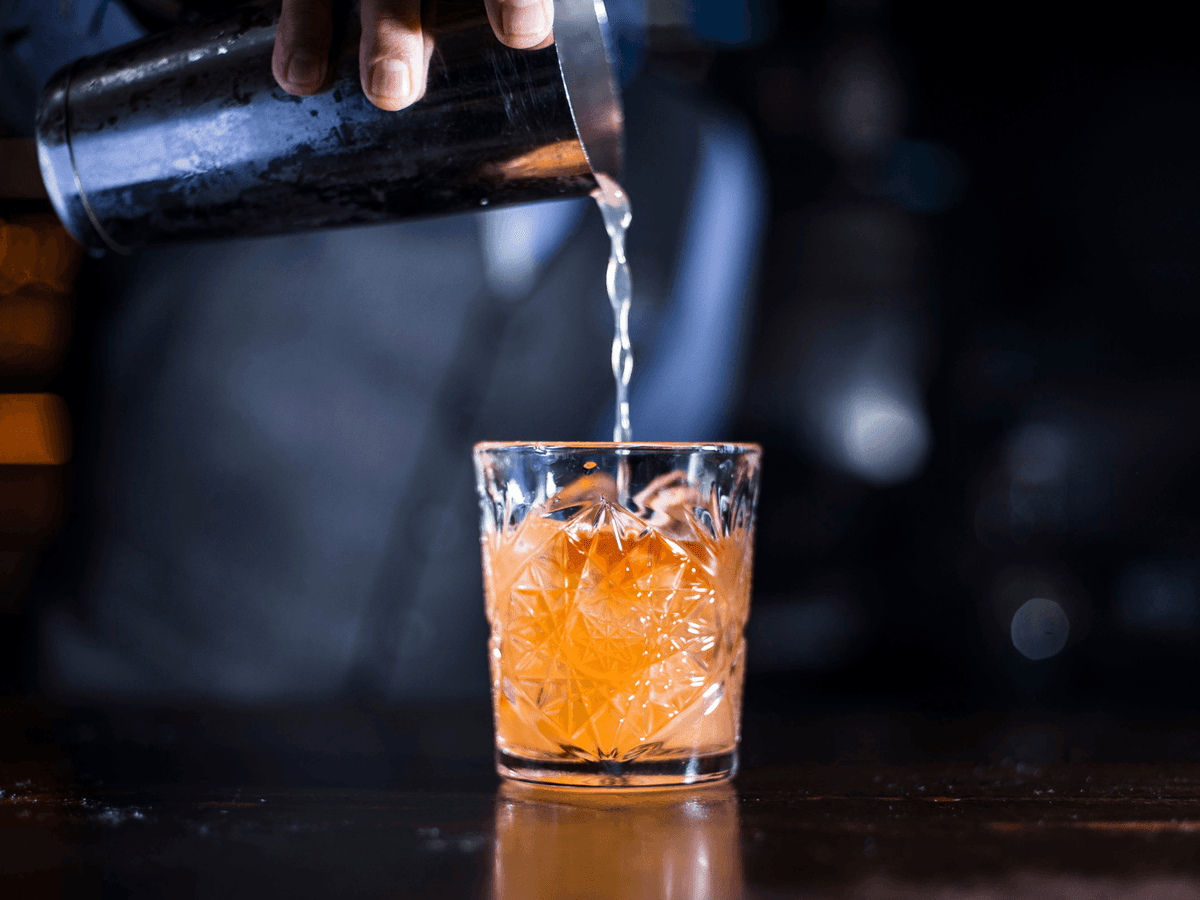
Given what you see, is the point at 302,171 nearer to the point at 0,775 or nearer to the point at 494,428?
the point at 0,775

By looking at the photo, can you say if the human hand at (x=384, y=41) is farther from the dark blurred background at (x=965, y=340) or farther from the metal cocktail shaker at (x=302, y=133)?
the dark blurred background at (x=965, y=340)

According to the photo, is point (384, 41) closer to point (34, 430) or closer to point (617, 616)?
point (617, 616)

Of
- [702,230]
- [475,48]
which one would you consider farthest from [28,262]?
[475,48]

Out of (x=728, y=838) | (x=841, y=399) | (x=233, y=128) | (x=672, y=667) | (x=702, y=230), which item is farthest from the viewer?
(x=841, y=399)

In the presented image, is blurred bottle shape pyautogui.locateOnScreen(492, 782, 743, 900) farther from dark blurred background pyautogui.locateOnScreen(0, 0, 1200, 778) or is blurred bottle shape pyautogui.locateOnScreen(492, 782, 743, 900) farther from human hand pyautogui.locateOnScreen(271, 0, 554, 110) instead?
dark blurred background pyautogui.locateOnScreen(0, 0, 1200, 778)

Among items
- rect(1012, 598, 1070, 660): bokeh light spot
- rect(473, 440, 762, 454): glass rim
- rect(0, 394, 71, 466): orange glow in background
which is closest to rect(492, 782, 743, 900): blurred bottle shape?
rect(473, 440, 762, 454): glass rim
